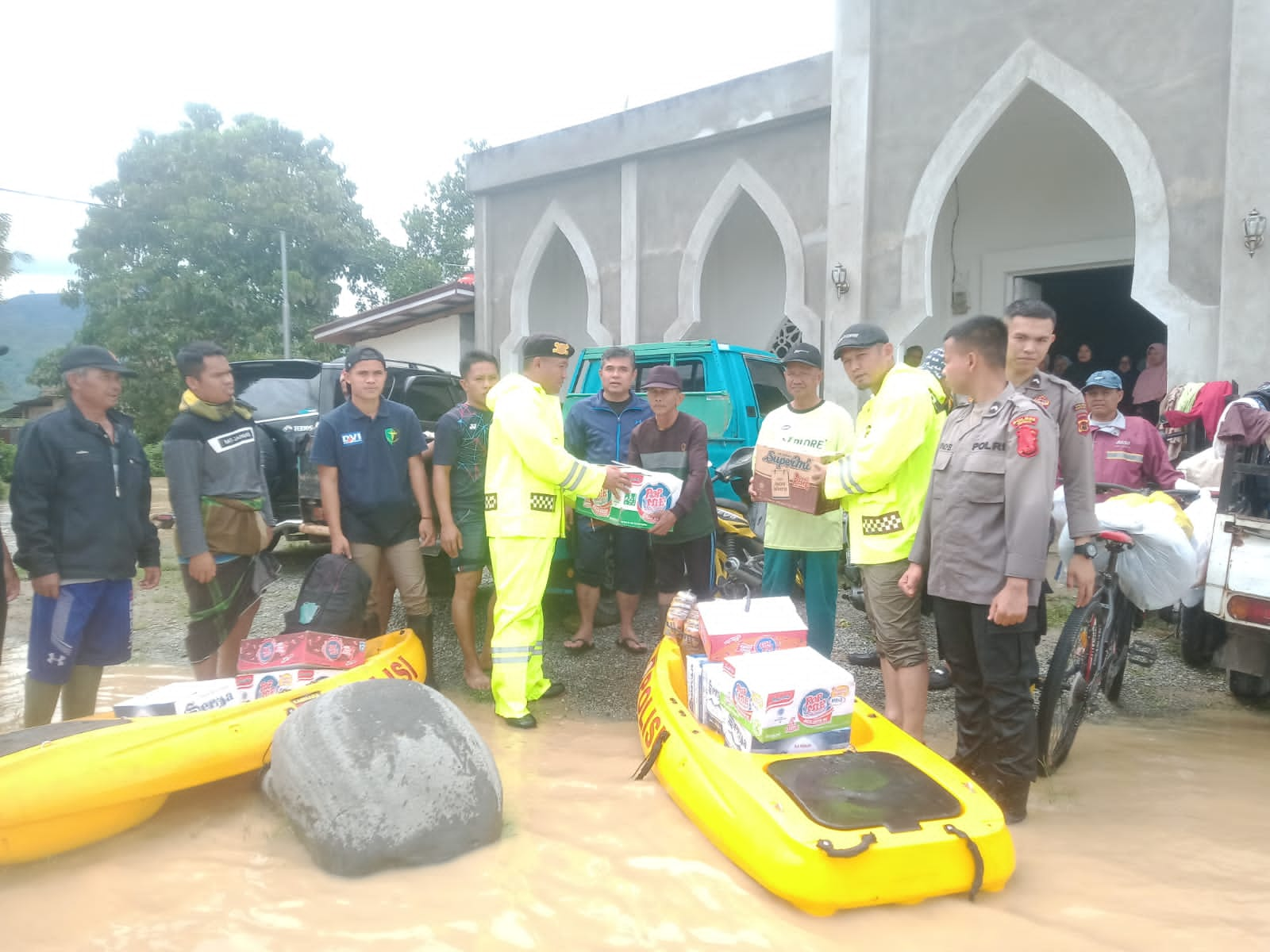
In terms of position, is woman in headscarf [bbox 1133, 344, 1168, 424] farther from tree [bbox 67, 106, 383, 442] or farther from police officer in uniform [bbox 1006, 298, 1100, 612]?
tree [bbox 67, 106, 383, 442]

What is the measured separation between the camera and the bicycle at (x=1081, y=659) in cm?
337

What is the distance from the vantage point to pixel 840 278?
29.3ft

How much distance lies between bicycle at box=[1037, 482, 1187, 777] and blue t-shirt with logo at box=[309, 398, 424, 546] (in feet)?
10.5

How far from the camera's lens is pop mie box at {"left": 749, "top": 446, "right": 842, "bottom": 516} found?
403 centimetres

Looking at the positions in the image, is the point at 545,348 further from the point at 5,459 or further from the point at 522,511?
the point at 5,459

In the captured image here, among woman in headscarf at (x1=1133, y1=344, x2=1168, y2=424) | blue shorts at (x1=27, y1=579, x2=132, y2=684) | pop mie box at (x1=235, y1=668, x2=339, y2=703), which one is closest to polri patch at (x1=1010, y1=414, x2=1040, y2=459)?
pop mie box at (x1=235, y1=668, x2=339, y2=703)

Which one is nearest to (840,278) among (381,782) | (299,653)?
(299,653)

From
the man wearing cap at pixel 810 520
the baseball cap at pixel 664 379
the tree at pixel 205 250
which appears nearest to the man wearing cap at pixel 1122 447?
the man wearing cap at pixel 810 520

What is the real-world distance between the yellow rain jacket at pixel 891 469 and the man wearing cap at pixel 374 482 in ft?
7.38

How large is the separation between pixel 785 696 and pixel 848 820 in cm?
56

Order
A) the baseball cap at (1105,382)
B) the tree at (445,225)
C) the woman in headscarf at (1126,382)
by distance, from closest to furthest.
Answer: the baseball cap at (1105,382) < the woman in headscarf at (1126,382) < the tree at (445,225)

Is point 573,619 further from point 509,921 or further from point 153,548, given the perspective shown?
point 509,921

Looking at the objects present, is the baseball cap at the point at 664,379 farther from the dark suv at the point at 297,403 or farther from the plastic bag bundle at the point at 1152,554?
the dark suv at the point at 297,403

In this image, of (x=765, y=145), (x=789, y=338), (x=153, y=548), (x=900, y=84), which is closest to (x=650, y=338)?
(x=789, y=338)
